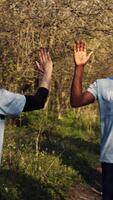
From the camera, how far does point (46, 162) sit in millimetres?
10828

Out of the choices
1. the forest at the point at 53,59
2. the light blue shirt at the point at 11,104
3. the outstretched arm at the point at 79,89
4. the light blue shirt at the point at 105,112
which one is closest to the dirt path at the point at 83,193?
the forest at the point at 53,59

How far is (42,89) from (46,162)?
6096 millimetres

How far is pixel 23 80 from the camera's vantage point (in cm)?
1196

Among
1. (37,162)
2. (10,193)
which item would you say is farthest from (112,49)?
(10,193)

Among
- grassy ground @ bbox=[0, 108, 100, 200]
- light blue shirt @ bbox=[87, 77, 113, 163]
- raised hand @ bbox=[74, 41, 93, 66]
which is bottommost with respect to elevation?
grassy ground @ bbox=[0, 108, 100, 200]

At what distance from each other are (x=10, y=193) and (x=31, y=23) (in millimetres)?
3200

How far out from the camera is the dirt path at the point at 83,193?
30.4 ft

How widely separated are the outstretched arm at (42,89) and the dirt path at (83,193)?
4219 mm

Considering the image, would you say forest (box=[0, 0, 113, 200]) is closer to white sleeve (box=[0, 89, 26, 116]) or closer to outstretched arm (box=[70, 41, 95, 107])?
outstretched arm (box=[70, 41, 95, 107])

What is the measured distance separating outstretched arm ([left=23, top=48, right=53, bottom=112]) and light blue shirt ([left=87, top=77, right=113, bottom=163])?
43cm

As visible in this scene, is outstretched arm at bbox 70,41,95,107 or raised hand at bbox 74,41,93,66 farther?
raised hand at bbox 74,41,93,66

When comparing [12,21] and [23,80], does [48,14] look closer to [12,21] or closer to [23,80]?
[12,21]

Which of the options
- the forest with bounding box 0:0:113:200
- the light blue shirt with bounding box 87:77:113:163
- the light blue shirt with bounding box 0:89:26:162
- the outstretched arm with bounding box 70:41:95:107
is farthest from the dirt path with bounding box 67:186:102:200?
the light blue shirt with bounding box 0:89:26:162

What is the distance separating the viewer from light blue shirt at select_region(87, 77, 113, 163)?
5.17m
